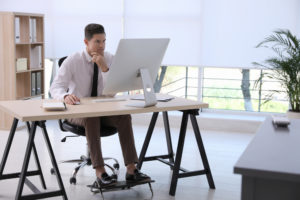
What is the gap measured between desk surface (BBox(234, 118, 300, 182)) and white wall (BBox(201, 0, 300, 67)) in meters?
3.60

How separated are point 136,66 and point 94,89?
0.58m

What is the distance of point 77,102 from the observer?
125 inches

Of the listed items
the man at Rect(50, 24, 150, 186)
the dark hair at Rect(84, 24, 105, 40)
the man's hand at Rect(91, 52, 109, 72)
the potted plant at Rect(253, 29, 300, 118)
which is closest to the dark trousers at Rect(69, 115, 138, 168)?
the man at Rect(50, 24, 150, 186)

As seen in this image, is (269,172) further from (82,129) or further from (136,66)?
(82,129)

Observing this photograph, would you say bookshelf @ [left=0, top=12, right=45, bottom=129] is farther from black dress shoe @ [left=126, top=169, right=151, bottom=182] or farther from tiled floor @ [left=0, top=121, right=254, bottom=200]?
black dress shoe @ [left=126, top=169, right=151, bottom=182]

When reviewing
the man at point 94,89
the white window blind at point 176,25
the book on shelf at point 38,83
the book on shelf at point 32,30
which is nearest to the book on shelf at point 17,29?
the book on shelf at point 32,30

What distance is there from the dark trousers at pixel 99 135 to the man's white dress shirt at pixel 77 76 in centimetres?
25

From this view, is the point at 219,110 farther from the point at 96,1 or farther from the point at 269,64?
the point at 96,1

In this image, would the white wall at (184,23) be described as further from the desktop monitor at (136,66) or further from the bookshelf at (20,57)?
the desktop monitor at (136,66)

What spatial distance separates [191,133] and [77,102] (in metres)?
2.48

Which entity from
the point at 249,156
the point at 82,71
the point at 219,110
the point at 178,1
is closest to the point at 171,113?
the point at 219,110

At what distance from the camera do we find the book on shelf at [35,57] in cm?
572

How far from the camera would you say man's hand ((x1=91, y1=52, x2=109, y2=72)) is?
3.39 m

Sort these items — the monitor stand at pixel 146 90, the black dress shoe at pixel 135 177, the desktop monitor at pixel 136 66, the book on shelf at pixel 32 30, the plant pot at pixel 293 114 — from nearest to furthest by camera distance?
the desktop monitor at pixel 136 66
the monitor stand at pixel 146 90
the black dress shoe at pixel 135 177
the plant pot at pixel 293 114
the book on shelf at pixel 32 30
